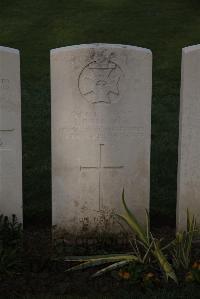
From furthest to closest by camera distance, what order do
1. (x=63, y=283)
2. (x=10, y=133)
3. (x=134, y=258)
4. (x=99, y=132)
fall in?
(x=99, y=132) < (x=10, y=133) < (x=134, y=258) < (x=63, y=283)

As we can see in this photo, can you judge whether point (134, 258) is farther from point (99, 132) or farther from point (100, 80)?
point (100, 80)

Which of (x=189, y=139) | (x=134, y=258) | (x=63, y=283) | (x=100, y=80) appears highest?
(x=100, y=80)

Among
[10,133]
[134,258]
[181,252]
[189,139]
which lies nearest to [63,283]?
[134,258]

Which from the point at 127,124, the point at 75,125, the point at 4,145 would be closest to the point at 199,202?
the point at 127,124

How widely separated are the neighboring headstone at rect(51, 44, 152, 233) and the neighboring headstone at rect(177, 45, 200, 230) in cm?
31

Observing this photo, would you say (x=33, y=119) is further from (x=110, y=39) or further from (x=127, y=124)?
(x=110, y=39)

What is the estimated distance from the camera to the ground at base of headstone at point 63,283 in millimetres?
4020

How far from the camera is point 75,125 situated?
4.82 meters

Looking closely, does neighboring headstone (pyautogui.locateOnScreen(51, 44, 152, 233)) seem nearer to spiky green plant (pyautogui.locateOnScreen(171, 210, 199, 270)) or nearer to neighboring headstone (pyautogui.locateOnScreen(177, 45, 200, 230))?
neighboring headstone (pyautogui.locateOnScreen(177, 45, 200, 230))

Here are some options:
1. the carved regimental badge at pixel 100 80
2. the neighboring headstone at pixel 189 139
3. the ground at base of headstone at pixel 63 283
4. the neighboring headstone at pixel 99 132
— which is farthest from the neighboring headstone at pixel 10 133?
the neighboring headstone at pixel 189 139

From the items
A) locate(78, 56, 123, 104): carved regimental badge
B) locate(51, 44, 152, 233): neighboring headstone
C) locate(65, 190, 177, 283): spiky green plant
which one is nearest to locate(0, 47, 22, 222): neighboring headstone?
locate(51, 44, 152, 233): neighboring headstone

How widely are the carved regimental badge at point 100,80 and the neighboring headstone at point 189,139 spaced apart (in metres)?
0.61

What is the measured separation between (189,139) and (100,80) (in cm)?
99

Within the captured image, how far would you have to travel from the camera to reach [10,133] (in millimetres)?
4746
